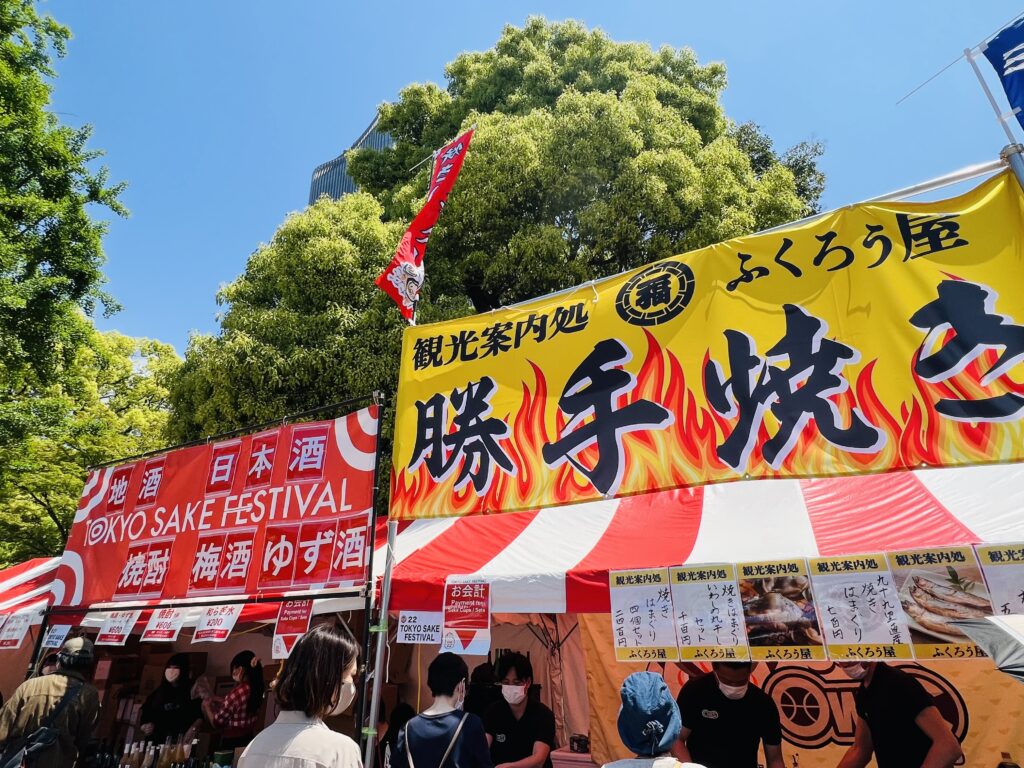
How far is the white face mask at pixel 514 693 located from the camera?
14.1 feet

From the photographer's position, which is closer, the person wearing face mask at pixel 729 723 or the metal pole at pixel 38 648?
the person wearing face mask at pixel 729 723

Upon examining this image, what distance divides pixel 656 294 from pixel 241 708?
555 centimetres

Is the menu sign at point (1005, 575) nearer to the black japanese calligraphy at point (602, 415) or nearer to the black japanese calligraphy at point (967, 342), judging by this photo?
the black japanese calligraphy at point (967, 342)

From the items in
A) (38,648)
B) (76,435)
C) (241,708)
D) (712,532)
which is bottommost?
(241,708)

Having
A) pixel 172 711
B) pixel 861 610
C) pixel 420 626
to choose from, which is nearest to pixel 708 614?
pixel 861 610

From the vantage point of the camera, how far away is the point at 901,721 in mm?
3578

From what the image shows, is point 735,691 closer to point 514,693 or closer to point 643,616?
point 643,616

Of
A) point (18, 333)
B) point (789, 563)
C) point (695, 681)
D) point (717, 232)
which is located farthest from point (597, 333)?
point (18, 333)

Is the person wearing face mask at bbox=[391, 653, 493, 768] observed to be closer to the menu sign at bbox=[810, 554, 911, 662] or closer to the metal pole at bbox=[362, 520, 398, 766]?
the metal pole at bbox=[362, 520, 398, 766]

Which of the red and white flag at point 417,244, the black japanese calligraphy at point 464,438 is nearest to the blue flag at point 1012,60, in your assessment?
the black japanese calligraphy at point 464,438

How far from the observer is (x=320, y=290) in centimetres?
987

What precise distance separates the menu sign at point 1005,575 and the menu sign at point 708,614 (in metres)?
1.17

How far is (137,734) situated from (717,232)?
10.7 m

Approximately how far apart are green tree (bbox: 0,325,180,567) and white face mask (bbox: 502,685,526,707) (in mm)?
9280
